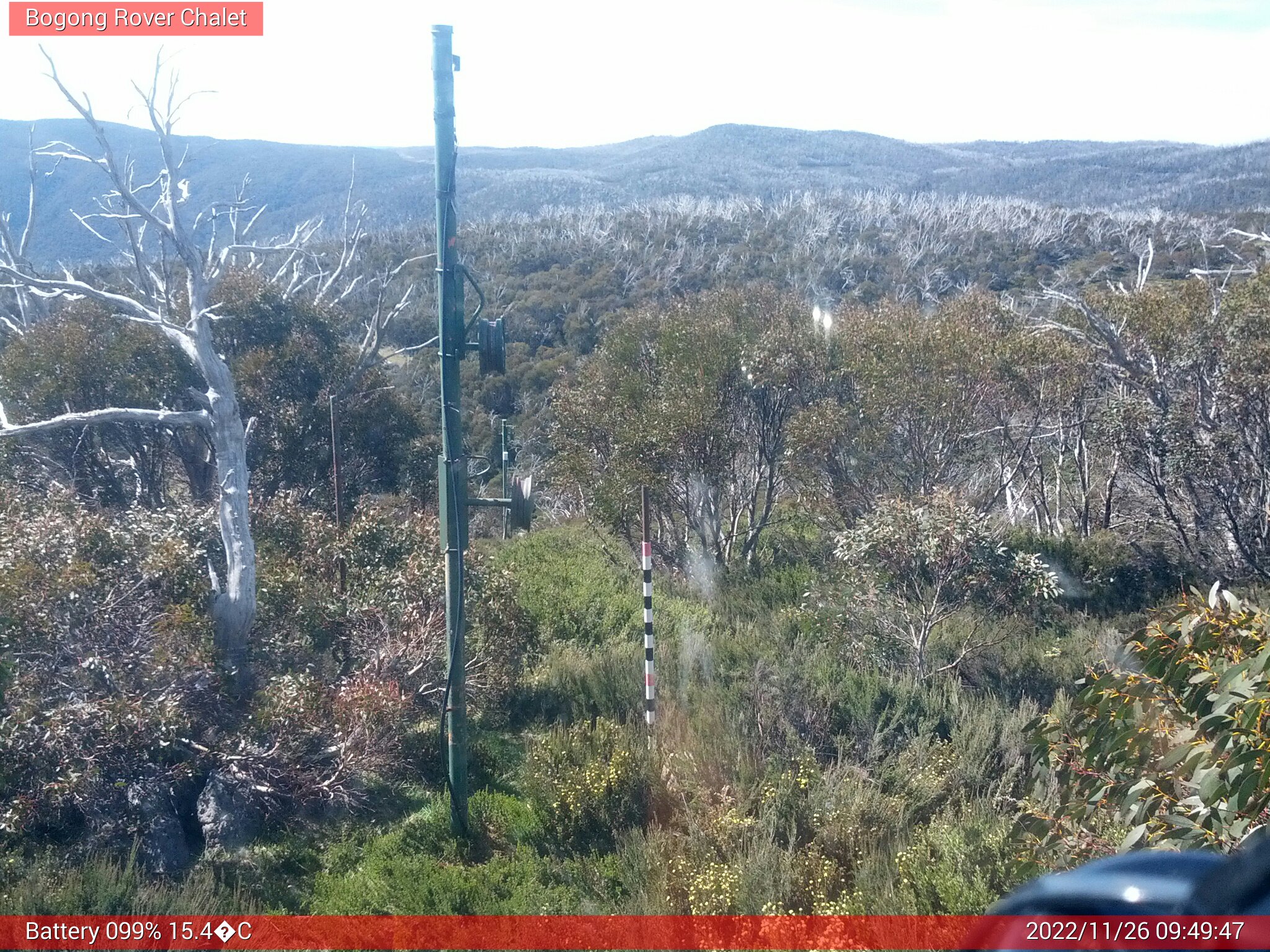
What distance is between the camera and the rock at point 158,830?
206 inches

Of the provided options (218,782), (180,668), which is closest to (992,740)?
(218,782)

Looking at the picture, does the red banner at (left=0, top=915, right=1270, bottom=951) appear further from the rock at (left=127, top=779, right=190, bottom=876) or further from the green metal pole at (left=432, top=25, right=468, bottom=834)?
the green metal pole at (left=432, top=25, right=468, bottom=834)

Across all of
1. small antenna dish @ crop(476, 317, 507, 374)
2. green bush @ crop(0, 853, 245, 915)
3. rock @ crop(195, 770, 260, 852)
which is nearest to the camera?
green bush @ crop(0, 853, 245, 915)

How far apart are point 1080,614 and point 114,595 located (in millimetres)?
8437

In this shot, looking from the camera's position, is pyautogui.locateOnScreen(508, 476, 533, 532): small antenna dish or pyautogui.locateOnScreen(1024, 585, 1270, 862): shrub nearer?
pyautogui.locateOnScreen(1024, 585, 1270, 862): shrub

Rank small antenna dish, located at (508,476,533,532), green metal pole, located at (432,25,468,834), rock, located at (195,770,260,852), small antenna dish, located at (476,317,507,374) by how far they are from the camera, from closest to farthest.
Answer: rock, located at (195,770,260,852)
green metal pole, located at (432,25,468,834)
small antenna dish, located at (476,317,507,374)
small antenna dish, located at (508,476,533,532)

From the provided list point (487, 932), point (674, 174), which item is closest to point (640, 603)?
point (487, 932)

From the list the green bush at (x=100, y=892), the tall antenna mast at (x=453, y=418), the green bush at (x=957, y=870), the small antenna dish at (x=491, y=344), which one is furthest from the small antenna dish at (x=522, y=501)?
the green bush at (x=957, y=870)

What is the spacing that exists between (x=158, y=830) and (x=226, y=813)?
37 centimetres

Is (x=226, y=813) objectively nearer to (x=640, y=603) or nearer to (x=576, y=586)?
(x=640, y=603)

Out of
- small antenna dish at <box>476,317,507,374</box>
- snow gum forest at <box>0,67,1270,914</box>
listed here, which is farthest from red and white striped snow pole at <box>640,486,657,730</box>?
small antenna dish at <box>476,317,507,374</box>

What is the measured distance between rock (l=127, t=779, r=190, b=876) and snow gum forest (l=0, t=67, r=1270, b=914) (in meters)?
0.03

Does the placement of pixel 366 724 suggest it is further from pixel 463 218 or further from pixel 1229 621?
pixel 463 218

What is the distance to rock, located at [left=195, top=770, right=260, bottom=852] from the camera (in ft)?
18.1
